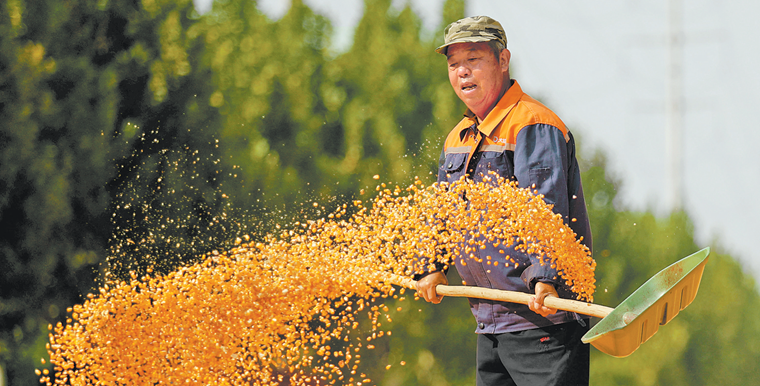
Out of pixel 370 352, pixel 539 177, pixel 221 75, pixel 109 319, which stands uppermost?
pixel 221 75

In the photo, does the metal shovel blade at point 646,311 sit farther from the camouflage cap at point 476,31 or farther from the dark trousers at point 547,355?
the camouflage cap at point 476,31

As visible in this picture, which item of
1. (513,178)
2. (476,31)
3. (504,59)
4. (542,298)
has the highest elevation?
(476,31)

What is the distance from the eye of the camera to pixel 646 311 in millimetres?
2396

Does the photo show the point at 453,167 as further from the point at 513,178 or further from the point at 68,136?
the point at 68,136

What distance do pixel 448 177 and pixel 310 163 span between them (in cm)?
327

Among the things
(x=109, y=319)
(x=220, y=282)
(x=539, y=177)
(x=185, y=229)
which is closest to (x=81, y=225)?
(x=185, y=229)

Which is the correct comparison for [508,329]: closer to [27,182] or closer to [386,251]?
[386,251]

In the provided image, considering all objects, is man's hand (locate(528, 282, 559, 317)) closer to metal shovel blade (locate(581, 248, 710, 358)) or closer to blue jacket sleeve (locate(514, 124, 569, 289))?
blue jacket sleeve (locate(514, 124, 569, 289))

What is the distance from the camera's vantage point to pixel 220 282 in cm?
320

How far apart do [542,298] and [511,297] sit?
15 cm

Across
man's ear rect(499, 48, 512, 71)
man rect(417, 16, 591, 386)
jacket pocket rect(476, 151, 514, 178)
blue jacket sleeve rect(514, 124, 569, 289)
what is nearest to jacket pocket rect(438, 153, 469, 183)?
man rect(417, 16, 591, 386)

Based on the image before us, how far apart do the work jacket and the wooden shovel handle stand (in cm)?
8

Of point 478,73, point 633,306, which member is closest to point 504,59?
point 478,73

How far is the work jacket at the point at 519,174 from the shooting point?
263 cm
